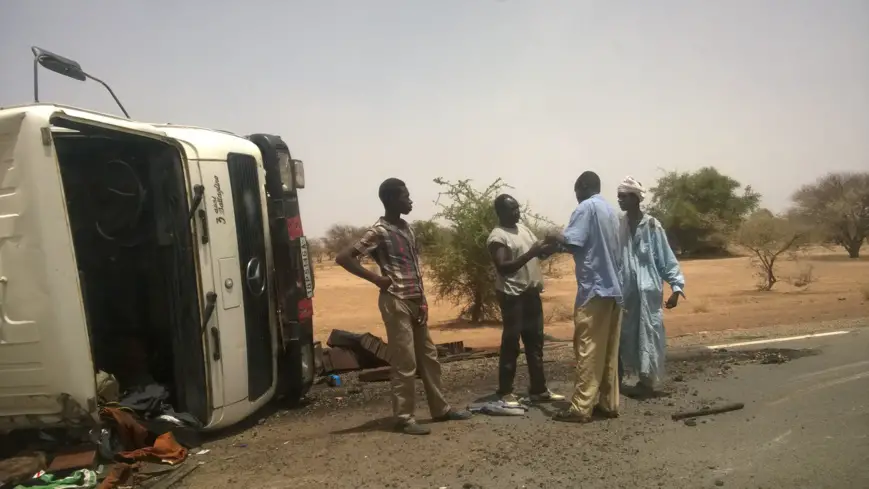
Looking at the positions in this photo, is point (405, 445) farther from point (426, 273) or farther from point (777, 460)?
point (426, 273)

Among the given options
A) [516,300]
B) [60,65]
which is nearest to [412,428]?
[516,300]

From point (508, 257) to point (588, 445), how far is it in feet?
5.44

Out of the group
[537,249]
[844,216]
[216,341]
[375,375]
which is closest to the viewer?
→ [216,341]

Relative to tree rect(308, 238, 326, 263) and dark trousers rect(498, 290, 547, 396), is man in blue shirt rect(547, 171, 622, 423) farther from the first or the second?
tree rect(308, 238, 326, 263)

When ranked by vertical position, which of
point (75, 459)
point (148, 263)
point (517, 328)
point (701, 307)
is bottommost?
point (701, 307)

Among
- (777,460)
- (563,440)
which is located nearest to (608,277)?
(563,440)

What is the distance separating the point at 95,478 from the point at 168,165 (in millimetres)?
2154

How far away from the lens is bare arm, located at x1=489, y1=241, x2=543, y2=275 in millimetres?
5590

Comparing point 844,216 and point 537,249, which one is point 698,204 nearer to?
point 844,216

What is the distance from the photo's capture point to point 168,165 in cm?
507

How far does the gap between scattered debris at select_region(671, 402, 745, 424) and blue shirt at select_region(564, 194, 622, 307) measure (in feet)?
3.17

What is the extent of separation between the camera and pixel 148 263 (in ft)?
18.4

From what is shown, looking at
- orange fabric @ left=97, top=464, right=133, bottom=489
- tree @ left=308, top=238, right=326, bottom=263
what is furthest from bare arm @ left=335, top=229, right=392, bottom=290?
tree @ left=308, top=238, right=326, bottom=263

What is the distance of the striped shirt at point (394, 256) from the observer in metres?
5.18
